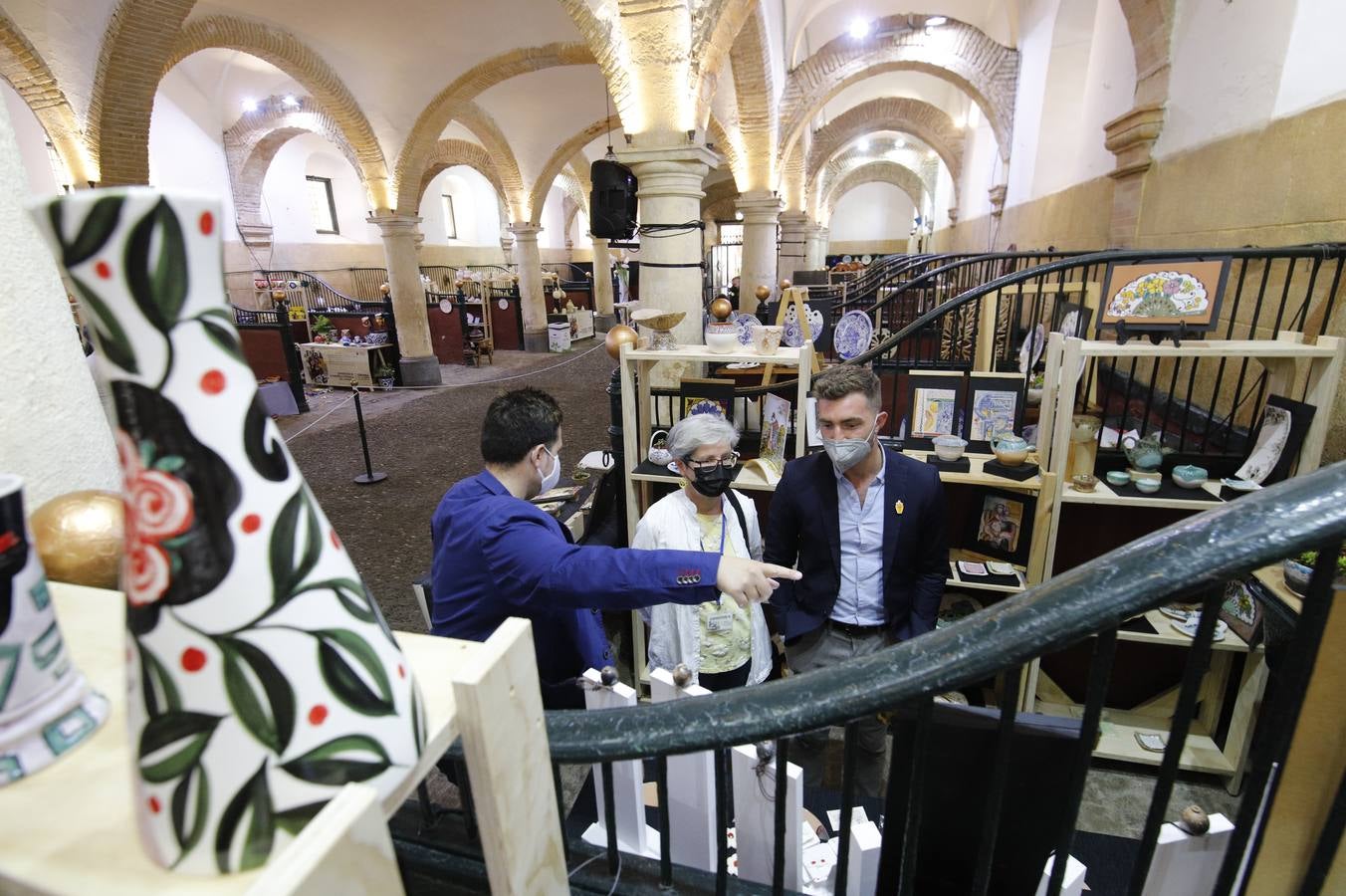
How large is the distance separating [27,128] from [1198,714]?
→ 17.1 metres

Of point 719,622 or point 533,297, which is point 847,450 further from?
point 533,297

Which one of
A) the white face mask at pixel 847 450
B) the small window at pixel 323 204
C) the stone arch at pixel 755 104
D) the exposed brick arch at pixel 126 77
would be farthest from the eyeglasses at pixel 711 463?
the small window at pixel 323 204

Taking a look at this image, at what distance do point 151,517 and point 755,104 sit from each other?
10.7 metres

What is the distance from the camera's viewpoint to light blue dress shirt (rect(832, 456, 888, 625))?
2.32 meters

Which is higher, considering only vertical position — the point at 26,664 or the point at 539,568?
the point at 26,664

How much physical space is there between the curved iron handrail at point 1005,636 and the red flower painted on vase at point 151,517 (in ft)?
1.53

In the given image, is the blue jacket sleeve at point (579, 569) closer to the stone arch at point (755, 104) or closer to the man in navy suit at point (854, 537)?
the man in navy suit at point (854, 537)

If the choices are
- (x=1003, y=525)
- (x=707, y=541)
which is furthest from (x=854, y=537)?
(x=1003, y=525)

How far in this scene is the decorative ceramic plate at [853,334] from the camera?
3.88 metres

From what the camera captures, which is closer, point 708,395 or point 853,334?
point 708,395

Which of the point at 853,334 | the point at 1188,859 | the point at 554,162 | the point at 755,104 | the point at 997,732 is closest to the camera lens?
the point at 997,732

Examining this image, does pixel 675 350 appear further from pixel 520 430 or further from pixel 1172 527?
pixel 1172 527

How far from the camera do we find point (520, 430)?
1866 mm

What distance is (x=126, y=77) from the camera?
675cm
